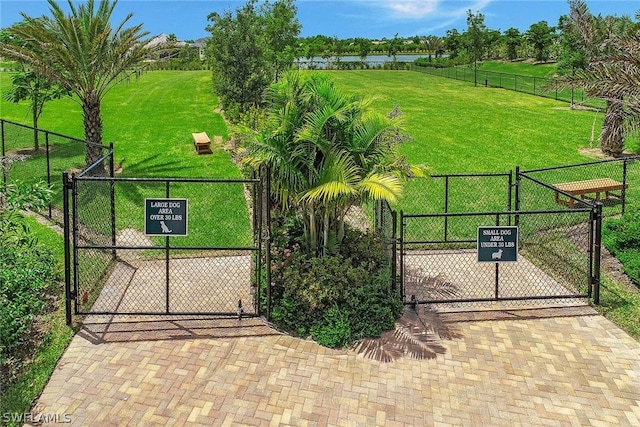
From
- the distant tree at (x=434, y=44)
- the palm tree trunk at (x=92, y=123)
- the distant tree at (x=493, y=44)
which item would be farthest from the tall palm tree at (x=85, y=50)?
the distant tree at (x=434, y=44)

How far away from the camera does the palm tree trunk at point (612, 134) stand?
14.9 meters

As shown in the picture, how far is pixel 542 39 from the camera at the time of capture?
5603 cm

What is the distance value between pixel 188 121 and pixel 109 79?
335 inches

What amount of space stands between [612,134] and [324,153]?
1175 centimetres

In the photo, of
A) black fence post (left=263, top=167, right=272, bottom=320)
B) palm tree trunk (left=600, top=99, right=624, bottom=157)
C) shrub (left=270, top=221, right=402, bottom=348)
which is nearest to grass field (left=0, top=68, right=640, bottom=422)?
palm tree trunk (left=600, top=99, right=624, bottom=157)

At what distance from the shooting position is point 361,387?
626 centimetres

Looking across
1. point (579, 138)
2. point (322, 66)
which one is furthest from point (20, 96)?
point (322, 66)

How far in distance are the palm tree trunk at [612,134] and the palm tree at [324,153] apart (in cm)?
934

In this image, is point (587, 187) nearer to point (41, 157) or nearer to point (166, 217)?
point (166, 217)

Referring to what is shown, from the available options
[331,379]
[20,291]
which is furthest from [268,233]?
[20,291]

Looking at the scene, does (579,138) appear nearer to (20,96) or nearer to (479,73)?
(20,96)

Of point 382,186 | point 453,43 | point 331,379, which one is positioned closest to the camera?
point 331,379

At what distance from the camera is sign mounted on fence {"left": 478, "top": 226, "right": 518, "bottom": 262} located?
7.87 m

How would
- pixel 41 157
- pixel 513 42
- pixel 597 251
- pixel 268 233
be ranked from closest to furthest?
pixel 268 233 → pixel 597 251 → pixel 41 157 → pixel 513 42
